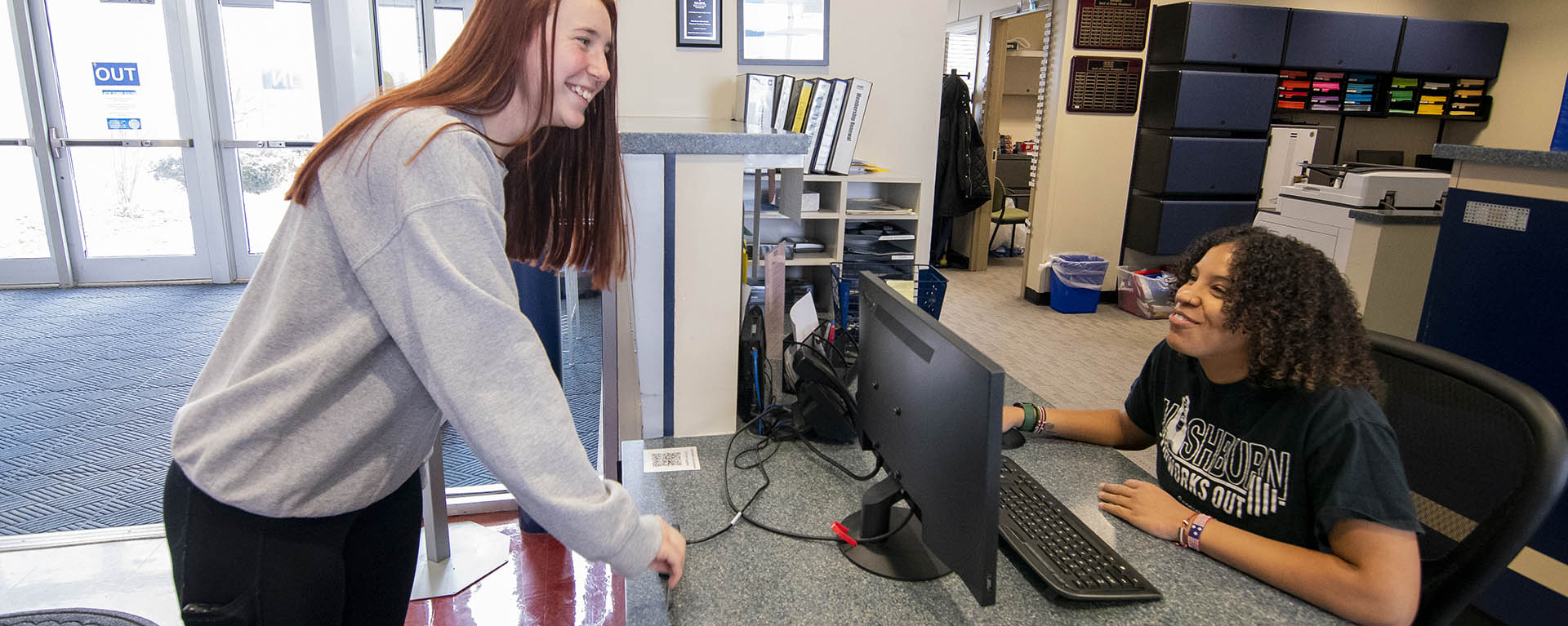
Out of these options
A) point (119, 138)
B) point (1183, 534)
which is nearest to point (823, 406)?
point (1183, 534)

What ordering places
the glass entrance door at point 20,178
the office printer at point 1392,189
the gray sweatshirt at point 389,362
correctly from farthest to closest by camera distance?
1. the glass entrance door at point 20,178
2. the office printer at point 1392,189
3. the gray sweatshirt at point 389,362

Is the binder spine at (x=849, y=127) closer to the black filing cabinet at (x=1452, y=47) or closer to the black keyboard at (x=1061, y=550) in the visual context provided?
the black keyboard at (x=1061, y=550)

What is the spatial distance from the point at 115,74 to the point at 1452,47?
8.03 meters

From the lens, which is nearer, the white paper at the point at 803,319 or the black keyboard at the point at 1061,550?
the black keyboard at the point at 1061,550

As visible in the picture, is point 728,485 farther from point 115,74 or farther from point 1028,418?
point 115,74

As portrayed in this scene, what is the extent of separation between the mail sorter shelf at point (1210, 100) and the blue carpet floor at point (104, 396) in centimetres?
374

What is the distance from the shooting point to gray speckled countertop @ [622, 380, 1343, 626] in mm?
987

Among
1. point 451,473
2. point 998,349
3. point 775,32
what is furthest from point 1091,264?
point 451,473

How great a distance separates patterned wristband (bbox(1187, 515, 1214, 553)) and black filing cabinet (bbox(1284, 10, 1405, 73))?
4846mm

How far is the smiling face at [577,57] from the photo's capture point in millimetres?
872

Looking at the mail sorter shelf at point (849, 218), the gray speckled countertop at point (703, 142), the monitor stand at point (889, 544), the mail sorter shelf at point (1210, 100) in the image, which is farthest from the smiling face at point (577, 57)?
the mail sorter shelf at point (1210, 100)

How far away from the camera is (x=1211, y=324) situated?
121cm

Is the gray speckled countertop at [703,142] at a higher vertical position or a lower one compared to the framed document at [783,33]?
lower

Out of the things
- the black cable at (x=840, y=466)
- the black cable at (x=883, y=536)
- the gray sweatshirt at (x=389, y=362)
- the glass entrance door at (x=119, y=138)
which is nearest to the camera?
the gray sweatshirt at (x=389, y=362)
